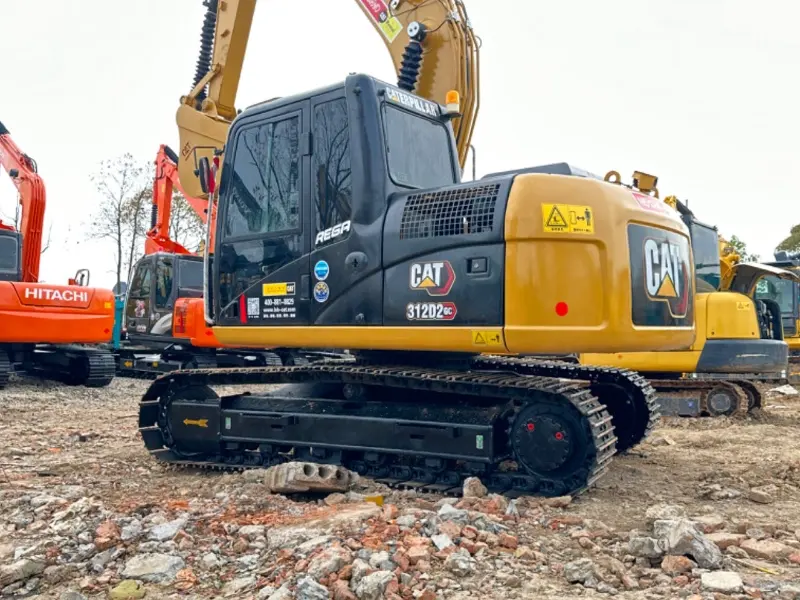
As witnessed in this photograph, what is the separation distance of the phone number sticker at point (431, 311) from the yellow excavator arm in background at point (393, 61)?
138 inches

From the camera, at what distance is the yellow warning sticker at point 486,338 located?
480 cm

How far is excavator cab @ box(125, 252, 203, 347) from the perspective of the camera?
1434 centimetres

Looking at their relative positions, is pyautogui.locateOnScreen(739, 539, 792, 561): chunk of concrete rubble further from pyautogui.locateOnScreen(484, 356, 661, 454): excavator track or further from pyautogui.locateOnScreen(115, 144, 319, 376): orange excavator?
pyautogui.locateOnScreen(115, 144, 319, 376): orange excavator

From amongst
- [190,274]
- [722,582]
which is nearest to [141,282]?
[190,274]

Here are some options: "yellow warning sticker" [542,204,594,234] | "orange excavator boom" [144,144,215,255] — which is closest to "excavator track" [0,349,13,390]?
"orange excavator boom" [144,144,215,255]

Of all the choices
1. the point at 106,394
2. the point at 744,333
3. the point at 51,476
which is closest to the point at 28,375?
the point at 106,394

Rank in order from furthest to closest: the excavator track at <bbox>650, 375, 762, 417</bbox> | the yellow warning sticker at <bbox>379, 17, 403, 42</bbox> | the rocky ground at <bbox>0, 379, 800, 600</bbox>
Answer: the excavator track at <bbox>650, 375, 762, 417</bbox> → the yellow warning sticker at <bbox>379, 17, 403, 42</bbox> → the rocky ground at <bbox>0, 379, 800, 600</bbox>

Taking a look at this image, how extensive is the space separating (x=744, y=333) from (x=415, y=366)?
5676 millimetres

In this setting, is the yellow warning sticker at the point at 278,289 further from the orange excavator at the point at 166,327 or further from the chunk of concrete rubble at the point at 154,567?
the orange excavator at the point at 166,327

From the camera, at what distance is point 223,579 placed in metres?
3.75

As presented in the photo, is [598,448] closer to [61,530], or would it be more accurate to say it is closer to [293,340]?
[293,340]

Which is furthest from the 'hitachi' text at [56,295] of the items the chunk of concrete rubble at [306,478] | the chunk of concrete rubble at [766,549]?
the chunk of concrete rubble at [766,549]

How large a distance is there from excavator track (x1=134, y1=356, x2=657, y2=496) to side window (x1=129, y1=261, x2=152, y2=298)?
8.43 m

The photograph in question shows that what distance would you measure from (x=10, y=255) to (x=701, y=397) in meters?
10.1
